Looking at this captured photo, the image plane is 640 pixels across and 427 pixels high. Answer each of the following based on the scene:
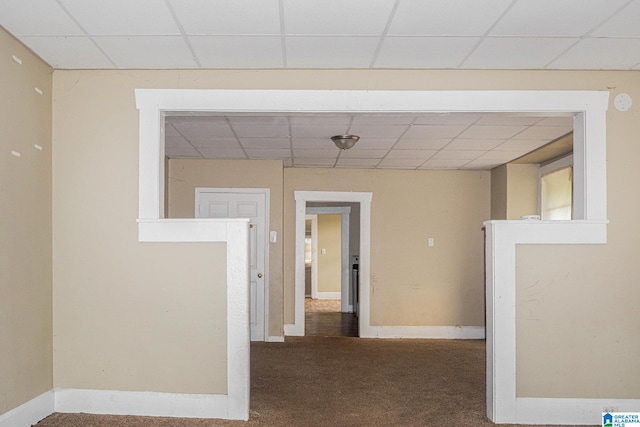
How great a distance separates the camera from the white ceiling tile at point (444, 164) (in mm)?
6707

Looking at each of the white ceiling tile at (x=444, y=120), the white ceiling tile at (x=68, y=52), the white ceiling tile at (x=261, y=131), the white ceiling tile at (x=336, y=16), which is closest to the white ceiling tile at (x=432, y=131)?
A: the white ceiling tile at (x=444, y=120)

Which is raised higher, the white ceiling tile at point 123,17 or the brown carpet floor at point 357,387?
the white ceiling tile at point 123,17

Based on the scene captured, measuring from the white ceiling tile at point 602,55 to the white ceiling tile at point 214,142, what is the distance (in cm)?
316

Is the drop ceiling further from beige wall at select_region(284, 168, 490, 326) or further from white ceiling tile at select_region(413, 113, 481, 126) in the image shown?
beige wall at select_region(284, 168, 490, 326)

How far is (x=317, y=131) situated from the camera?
501 centimetres

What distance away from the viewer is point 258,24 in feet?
9.64

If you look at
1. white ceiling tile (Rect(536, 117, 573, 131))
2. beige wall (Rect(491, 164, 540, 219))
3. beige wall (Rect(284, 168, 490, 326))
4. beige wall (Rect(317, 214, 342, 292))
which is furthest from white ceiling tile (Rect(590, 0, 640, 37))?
beige wall (Rect(317, 214, 342, 292))

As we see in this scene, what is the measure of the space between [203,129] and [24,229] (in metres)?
2.01

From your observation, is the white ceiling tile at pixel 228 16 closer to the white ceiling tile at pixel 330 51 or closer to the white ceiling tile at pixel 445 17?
the white ceiling tile at pixel 330 51

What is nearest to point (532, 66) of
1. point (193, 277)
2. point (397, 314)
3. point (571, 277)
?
point (571, 277)

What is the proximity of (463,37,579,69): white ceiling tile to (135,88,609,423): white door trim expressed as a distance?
0.18 m

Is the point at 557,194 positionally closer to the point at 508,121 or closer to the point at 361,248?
the point at 508,121

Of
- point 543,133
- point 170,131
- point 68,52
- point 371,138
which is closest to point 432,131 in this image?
point 371,138

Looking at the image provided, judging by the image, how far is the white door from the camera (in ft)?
22.5
